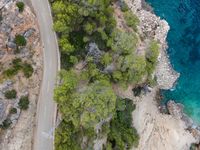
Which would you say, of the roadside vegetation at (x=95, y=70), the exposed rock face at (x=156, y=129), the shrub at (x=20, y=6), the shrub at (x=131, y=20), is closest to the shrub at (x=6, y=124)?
the roadside vegetation at (x=95, y=70)

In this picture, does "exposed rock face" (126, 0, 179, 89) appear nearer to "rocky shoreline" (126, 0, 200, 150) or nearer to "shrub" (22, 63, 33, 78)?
"rocky shoreline" (126, 0, 200, 150)

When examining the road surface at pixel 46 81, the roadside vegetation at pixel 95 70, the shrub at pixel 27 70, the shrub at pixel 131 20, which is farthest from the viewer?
the shrub at pixel 131 20

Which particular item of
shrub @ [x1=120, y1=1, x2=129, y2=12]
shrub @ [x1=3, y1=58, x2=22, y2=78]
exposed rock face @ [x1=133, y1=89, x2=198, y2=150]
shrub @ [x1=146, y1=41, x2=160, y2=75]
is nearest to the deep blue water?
exposed rock face @ [x1=133, y1=89, x2=198, y2=150]

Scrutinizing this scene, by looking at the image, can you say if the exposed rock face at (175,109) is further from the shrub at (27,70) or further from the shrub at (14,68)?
the shrub at (14,68)

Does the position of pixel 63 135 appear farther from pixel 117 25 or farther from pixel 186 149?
pixel 186 149

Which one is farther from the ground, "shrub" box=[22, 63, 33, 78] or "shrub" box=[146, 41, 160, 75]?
"shrub" box=[146, 41, 160, 75]

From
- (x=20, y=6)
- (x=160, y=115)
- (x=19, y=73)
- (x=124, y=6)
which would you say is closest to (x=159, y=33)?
(x=124, y=6)
